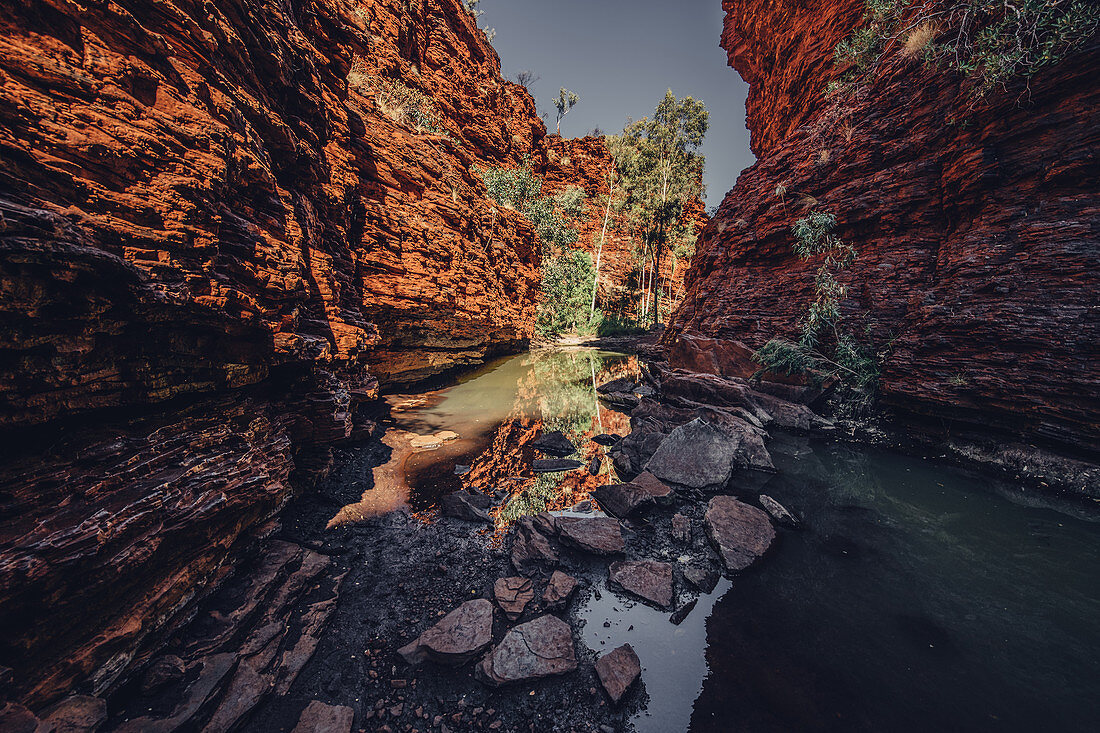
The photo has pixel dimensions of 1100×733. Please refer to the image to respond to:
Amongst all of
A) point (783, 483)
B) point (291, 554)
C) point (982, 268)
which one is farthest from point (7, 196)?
point (982, 268)

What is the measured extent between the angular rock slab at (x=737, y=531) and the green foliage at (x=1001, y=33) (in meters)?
9.27

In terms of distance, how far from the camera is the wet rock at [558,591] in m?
3.06

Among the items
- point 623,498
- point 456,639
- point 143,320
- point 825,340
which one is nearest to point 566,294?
point 825,340

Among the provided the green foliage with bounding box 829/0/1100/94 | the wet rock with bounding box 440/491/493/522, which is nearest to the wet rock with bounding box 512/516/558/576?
the wet rock with bounding box 440/491/493/522

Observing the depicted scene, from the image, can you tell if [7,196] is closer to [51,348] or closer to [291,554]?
[51,348]

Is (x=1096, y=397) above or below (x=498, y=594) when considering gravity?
above

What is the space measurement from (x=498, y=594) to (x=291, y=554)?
7.23 feet

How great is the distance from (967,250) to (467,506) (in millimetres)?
10641

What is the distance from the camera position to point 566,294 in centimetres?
2908

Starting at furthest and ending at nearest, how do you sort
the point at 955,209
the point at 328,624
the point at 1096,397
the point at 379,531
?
the point at 955,209
the point at 1096,397
the point at 379,531
the point at 328,624

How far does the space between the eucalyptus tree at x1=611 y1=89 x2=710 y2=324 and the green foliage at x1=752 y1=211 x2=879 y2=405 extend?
18.9 m

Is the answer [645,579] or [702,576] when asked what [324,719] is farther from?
[702,576]

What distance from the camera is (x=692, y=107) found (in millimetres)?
25297

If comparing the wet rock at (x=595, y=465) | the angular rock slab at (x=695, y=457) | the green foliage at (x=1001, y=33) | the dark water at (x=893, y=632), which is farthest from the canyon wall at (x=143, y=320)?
the green foliage at (x=1001, y=33)
